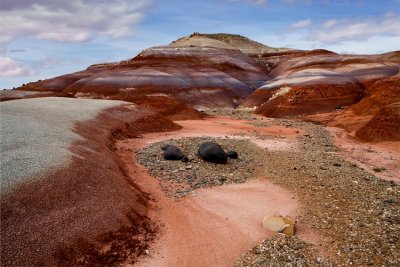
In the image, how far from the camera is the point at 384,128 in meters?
22.6

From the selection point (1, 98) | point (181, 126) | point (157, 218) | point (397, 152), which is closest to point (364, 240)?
point (157, 218)

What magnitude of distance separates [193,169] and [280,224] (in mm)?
5324

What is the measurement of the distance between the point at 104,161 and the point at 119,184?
1.81 m

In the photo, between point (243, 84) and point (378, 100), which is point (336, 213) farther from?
point (243, 84)

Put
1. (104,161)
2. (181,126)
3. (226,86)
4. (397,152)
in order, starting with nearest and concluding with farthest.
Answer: (104,161), (397,152), (181,126), (226,86)

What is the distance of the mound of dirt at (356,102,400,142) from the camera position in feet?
72.7

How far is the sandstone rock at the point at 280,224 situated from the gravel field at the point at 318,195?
283 mm

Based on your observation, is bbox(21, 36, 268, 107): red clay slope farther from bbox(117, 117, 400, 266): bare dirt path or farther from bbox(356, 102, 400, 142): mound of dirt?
bbox(117, 117, 400, 266): bare dirt path

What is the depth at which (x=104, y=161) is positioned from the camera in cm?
1342

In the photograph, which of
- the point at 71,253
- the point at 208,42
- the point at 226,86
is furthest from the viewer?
the point at 208,42

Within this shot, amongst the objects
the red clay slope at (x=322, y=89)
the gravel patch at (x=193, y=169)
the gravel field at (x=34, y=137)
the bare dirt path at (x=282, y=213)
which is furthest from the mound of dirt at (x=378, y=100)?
the gravel field at (x=34, y=137)

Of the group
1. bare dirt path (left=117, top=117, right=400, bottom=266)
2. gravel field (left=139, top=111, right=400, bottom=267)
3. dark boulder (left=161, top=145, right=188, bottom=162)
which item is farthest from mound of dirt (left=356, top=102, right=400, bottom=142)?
dark boulder (left=161, top=145, right=188, bottom=162)

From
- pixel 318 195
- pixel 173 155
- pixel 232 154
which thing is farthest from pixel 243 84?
pixel 318 195

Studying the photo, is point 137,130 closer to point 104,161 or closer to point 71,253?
point 104,161
